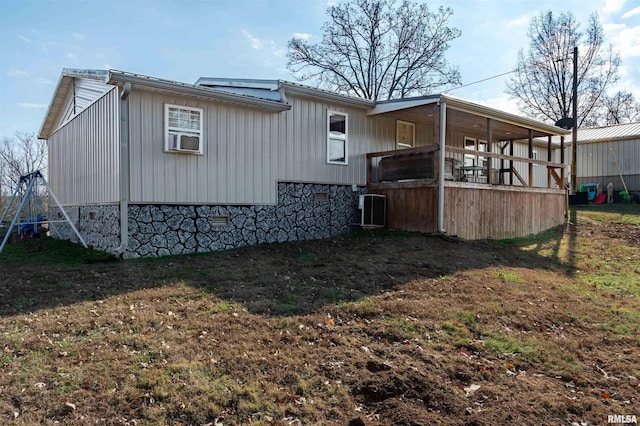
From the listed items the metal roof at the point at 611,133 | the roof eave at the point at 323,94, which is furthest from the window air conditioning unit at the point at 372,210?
the metal roof at the point at 611,133

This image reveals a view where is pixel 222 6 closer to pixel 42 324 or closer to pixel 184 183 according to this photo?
pixel 184 183

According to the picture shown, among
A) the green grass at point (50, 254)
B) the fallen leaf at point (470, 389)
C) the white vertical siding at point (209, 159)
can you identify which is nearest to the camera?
the fallen leaf at point (470, 389)

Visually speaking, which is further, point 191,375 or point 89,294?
point 89,294

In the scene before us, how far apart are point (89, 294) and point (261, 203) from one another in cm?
445

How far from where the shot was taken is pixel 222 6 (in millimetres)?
10781

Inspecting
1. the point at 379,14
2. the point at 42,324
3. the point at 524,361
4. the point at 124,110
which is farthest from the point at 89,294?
the point at 379,14

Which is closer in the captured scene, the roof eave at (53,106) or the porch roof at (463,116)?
the porch roof at (463,116)

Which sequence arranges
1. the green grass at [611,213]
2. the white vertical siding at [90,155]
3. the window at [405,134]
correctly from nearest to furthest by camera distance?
the white vertical siding at [90,155] < the window at [405,134] < the green grass at [611,213]

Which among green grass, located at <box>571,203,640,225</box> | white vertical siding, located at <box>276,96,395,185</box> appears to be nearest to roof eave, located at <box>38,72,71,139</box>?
white vertical siding, located at <box>276,96,395,185</box>

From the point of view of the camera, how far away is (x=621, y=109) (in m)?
29.1

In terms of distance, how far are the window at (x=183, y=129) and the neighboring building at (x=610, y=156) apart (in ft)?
60.9

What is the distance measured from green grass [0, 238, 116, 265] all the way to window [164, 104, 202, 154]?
2410 mm

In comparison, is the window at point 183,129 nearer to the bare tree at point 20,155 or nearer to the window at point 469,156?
the window at point 469,156

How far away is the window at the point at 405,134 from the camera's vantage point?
12453mm
